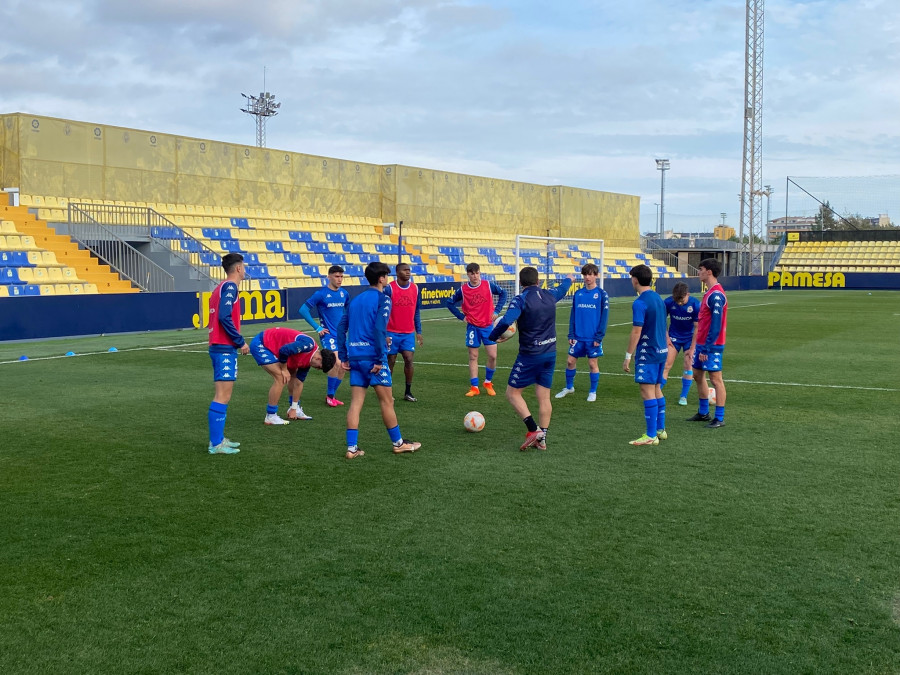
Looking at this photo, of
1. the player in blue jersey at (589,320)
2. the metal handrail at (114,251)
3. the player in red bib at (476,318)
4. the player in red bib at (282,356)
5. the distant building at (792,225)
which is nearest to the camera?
the player in red bib at (282,356)

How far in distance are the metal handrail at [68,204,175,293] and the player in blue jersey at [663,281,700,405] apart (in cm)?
1823

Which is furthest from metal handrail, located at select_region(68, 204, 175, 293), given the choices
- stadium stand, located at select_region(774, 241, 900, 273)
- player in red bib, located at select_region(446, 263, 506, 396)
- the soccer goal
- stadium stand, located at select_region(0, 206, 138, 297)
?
stadium stand, located at select_region(774, 241, 900, 273)

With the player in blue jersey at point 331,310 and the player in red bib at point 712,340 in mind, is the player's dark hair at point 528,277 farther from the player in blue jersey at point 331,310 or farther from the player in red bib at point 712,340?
the player in blue jersey at point 331,310

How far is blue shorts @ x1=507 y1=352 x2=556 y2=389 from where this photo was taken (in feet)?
28.6

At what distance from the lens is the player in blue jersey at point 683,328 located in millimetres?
10844

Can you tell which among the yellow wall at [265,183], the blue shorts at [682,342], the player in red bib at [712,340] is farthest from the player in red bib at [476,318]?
the yellow wall at [265,183]

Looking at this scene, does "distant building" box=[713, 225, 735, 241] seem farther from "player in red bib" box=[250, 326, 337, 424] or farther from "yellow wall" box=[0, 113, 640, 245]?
"player in red bib" box=[250, 326, 337, 424]

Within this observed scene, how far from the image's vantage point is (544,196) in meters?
50.2

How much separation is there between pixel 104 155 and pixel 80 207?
3705 mm

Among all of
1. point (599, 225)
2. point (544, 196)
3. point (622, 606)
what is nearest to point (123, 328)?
point (622, 606)

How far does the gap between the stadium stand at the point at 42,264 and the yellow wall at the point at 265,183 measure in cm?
304

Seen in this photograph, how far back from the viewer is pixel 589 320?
1166cm

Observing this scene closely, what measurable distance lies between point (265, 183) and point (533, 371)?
2939 cm

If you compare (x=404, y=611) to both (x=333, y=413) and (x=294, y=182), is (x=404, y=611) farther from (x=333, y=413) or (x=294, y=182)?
(x=294, y=182)
